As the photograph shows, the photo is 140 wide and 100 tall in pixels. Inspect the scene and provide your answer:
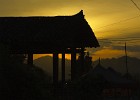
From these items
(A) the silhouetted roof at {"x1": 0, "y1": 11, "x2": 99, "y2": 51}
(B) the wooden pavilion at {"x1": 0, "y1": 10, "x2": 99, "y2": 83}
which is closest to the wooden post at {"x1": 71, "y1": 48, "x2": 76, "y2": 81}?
(B) the wooden pavilion at {"x1": 0, "y1": 10, "x2": 99, "y2": 83}

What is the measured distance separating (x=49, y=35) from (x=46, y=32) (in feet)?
1.44

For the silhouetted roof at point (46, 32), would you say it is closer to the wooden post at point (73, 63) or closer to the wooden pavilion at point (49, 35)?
the wooden pavilion at point (49, 35)

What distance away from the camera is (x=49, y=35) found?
107 ft

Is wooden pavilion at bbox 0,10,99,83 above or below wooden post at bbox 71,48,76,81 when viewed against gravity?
above

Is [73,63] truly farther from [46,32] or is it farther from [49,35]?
[46,32]

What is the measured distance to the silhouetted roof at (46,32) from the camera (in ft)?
105

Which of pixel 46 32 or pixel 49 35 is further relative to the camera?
pixel 46 32

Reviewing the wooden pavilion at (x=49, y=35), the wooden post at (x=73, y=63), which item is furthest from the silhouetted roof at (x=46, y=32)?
the wooden post at (x=73, y=63)

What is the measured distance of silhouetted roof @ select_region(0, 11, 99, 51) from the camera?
31.9 meters

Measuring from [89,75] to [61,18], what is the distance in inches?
251

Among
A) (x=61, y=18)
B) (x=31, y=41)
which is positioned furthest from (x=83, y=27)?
(x=31, y=41)

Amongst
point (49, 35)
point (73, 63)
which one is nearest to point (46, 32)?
point (49, 35)

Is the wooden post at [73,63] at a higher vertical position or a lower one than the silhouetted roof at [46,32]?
lower

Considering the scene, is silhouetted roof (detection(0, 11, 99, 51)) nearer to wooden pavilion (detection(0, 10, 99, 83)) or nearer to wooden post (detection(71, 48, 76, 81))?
wooden pavilion (detection(0, 10, 99, 83))
